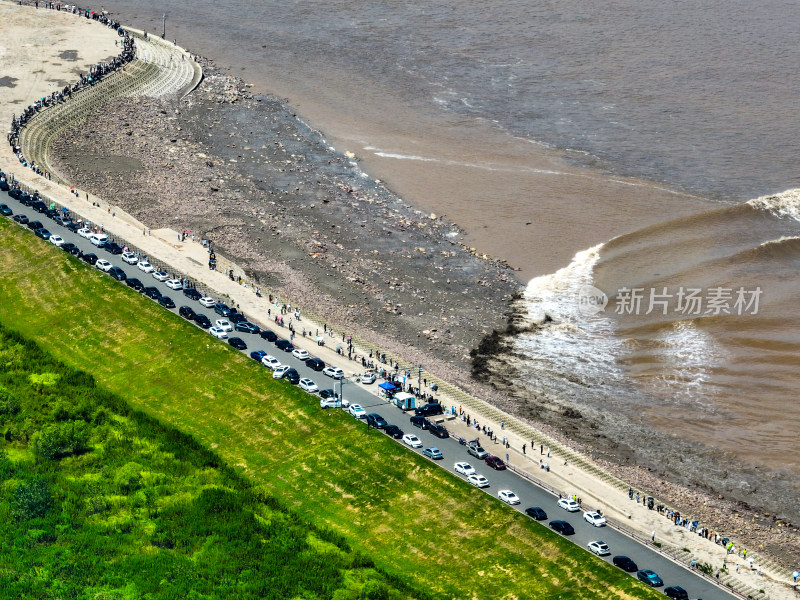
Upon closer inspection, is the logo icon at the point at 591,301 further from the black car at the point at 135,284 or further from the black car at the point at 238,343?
the black car at the point at 135,284

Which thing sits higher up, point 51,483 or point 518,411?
point 518,411

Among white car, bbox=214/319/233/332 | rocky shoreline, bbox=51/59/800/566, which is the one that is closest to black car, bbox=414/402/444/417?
rocky shoreline, bbox=51/59/800/566

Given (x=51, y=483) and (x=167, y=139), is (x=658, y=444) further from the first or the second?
(x=167, y=139)

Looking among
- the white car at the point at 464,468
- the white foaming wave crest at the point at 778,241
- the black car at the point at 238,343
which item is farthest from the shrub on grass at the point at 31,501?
the white foaming wave crest at the point at 778,241

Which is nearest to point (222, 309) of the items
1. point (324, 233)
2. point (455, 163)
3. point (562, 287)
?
point (324, 233)

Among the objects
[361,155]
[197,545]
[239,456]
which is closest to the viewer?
[197,545]

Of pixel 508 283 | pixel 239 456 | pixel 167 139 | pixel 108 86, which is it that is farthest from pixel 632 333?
pixel 108 86

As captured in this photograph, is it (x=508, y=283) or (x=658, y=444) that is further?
(x=508, y=283)
